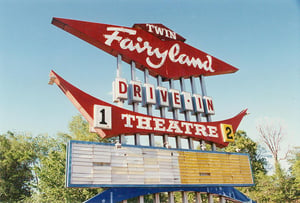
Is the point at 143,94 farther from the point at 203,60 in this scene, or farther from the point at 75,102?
the point at 203,60

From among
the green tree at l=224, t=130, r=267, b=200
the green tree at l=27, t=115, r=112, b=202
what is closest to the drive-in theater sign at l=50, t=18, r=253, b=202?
the green tree at l=27, t=115, r=112, b=202

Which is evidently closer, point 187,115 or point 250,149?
point 187,115

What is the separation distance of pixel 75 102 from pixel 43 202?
19.8 meters

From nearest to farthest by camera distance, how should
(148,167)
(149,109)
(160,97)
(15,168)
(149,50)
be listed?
(148,167) < (149,109) < (160,97) < (149,50) < (15,168)

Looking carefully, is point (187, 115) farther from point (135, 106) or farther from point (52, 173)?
point (52, 173)

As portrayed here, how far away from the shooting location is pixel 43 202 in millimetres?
29016

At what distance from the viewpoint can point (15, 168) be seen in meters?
39.0

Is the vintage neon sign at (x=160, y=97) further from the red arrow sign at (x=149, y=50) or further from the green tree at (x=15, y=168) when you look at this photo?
the green tree at (x=15, y=168)

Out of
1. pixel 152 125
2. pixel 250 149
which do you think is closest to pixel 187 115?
pixel 152 125

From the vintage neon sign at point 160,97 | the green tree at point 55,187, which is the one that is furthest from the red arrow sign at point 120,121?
the green tree at point 55,187

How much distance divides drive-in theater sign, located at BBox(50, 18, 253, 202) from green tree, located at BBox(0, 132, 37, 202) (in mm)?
26305

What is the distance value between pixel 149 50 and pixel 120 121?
659 centimetres

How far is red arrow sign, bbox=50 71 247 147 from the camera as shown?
47.5 feet

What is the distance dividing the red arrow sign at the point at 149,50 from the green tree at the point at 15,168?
26273 millimetres
